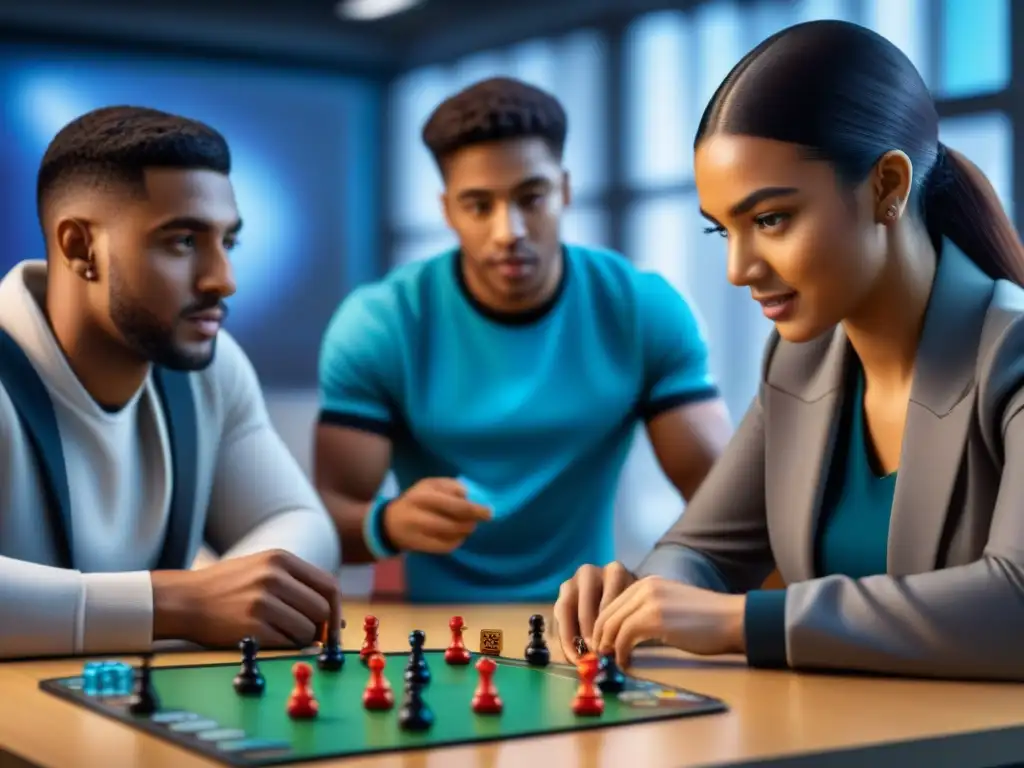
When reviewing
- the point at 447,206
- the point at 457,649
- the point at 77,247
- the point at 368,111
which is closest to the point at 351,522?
the point at 447,206

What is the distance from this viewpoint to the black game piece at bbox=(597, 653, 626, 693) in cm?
148

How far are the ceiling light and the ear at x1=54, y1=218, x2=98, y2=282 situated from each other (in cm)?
604

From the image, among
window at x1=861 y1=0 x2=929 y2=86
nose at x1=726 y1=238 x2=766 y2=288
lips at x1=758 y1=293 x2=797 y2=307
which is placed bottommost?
lips at x1=758 y1=293 x2=797 y2=307

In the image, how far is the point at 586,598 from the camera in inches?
70.6

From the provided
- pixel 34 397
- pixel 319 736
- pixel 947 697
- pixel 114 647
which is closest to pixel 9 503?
pixel 34 397

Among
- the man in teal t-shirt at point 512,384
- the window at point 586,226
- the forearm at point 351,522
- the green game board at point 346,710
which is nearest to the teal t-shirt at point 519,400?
the man in teal t-shirt at point 512,384

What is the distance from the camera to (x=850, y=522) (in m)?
1.83

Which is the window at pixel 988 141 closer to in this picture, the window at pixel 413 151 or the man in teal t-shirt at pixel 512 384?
the man in teal t-shirt at pixel 512 384

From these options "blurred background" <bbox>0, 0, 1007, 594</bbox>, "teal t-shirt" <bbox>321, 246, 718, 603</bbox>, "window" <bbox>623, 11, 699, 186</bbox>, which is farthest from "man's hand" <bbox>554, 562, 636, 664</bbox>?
"window" <bbox>623, 11, 699, 186</bbox>

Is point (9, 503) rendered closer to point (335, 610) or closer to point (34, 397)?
point (34, 397)

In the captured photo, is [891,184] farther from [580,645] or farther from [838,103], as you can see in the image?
[580,645]

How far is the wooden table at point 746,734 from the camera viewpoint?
1.20m

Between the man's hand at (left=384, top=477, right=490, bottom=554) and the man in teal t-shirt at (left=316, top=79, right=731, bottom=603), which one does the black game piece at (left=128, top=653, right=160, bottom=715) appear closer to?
the man's hand at (left=384, top=477, right=490, bottom=554)

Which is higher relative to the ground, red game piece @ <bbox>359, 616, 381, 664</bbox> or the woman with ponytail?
the woman with ponytail
